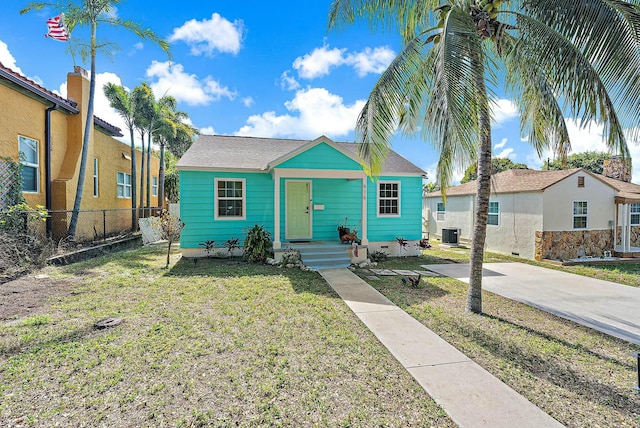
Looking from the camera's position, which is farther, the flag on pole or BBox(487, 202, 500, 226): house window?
BBox(487, 202, 500, 226): house window

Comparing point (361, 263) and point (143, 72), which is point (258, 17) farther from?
point (361, 263)

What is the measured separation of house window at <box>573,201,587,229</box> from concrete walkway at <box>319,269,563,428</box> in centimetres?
1137

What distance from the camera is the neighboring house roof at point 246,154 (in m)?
10.1

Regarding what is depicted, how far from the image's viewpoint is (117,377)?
318 centimetres

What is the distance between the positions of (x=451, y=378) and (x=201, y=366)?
287 cm

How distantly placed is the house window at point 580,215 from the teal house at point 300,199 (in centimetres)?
654

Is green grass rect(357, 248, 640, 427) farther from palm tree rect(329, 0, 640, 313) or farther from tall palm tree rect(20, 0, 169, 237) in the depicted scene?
tall palm tree rect(20, 0, 169, 237)

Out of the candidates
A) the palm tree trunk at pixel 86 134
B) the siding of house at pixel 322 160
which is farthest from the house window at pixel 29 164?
the siding of house at pixel 322 160

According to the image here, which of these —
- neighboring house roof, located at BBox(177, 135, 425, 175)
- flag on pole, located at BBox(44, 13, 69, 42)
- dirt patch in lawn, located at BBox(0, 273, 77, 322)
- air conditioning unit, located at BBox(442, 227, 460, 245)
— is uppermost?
flag on pole, located at BBox(44, 13, 69, 42)

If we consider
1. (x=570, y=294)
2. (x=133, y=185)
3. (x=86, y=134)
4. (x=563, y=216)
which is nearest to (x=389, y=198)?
(x=570, y=294)

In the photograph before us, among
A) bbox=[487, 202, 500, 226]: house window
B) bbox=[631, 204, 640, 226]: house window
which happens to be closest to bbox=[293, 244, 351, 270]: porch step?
bbox=[487, 202, 500, 226]: house window

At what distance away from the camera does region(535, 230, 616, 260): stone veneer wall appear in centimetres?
1172

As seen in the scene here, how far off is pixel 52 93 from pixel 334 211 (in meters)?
10.4

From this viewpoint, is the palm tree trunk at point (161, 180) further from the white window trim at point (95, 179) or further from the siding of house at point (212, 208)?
the siding of house at point (212, 208)
